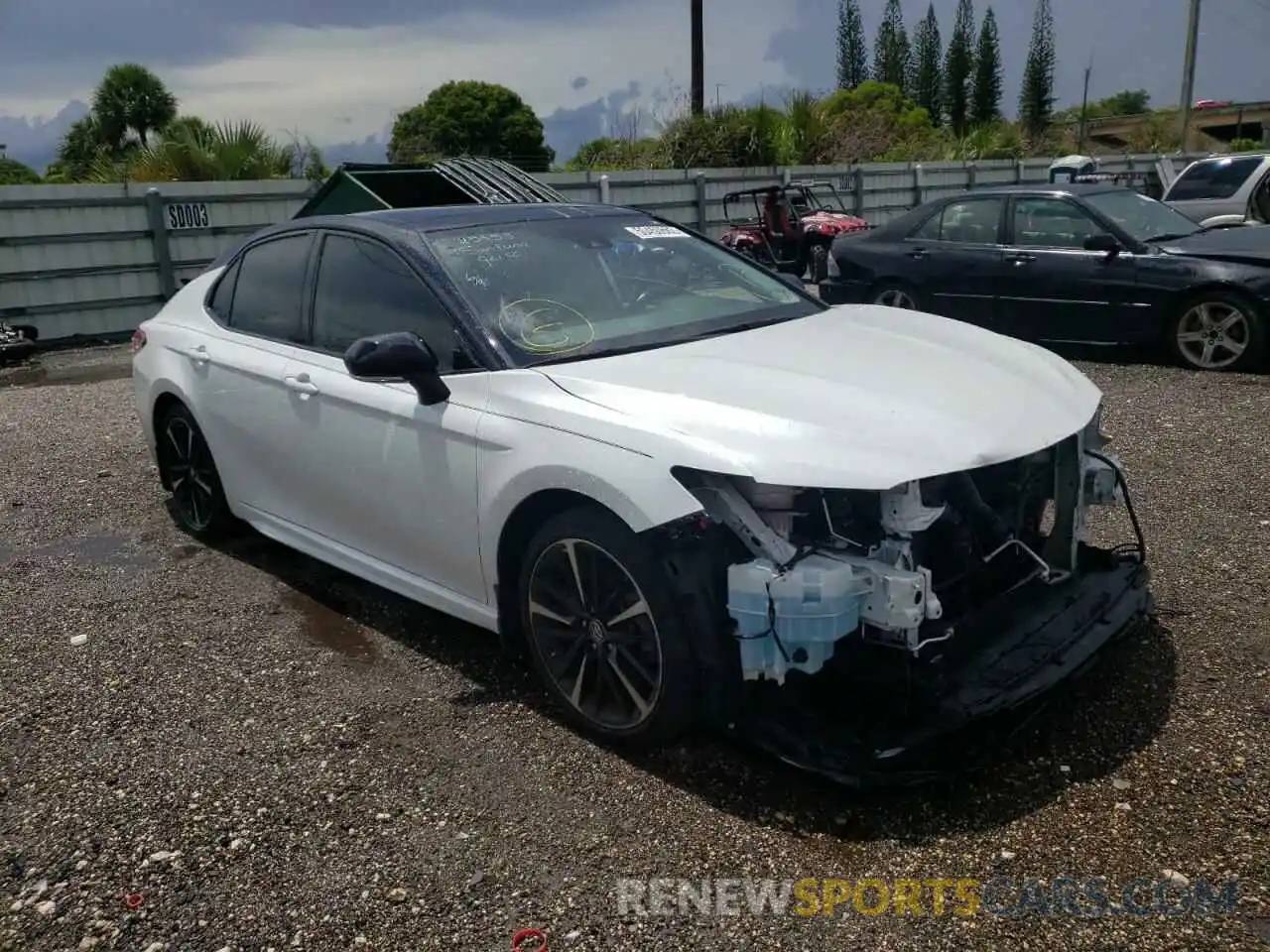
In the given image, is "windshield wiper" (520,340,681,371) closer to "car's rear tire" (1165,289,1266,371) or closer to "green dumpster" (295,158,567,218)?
"car's rear tire" (1165,289,1266,371)

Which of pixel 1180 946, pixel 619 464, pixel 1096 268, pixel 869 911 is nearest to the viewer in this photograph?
pixel 1180 946

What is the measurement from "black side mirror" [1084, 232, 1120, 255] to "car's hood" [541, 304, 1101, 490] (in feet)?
17.8

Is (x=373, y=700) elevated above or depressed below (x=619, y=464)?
below

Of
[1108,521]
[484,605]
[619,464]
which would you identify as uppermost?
[619,464]

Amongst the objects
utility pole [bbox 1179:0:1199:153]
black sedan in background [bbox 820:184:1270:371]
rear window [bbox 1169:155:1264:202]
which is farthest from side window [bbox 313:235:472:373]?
utility pole [bbox 1179:0:1199:153]

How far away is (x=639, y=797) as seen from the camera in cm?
323

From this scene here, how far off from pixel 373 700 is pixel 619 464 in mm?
1384

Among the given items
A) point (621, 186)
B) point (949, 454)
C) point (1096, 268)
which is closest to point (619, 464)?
point (949, 454)

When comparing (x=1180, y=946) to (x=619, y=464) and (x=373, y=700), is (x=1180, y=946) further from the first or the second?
(x=373, y=700)

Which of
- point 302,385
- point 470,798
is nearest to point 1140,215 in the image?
point 302,385

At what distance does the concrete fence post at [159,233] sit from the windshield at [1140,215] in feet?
34.4

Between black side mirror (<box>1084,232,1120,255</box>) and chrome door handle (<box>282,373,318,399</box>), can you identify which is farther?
black side mirror (<box>1084,232,1120,255</box>)

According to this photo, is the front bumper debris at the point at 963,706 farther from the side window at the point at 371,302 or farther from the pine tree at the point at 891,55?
the pine tree at the point at 891,55

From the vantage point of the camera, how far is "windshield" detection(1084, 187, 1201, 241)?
916cm
